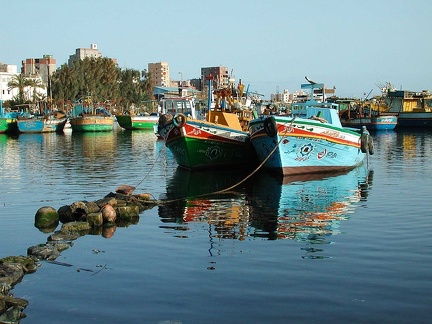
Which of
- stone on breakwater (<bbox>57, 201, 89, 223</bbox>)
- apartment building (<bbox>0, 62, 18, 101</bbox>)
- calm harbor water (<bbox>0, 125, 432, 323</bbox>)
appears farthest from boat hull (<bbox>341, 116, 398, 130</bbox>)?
stone on breakwater (<bbox>57, 201, 89, 223</bbox>)

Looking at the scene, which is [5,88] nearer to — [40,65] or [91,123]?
[91,123]

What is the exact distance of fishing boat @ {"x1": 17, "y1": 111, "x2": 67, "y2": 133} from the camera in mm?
81812

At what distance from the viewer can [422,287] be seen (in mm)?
11227

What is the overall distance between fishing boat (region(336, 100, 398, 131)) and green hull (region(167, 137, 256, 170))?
176 ft

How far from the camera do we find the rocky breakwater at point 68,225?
11.9 meters

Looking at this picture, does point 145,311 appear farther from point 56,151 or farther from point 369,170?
point 56,151

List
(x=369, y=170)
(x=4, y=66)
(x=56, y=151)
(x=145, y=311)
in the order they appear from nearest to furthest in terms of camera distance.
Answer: (x=145, y=311) → (x=369, y=170) → (x=56, y=151) → (x=4, y=66)

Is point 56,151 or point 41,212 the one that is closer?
point 41,212

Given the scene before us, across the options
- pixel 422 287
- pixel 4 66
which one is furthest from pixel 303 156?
pixel 4 66

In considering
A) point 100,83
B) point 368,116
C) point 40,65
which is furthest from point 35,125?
Result: point 40,65

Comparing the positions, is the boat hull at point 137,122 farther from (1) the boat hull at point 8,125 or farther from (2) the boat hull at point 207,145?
(2) the boat hull at point 207,145

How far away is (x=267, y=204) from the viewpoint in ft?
69.3

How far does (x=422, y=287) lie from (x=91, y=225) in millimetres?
9392

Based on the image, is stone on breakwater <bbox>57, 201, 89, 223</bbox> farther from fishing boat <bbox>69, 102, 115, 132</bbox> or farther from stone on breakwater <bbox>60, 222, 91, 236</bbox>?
fishing boat <bbox>69, 102, 115, 132</bbox>
